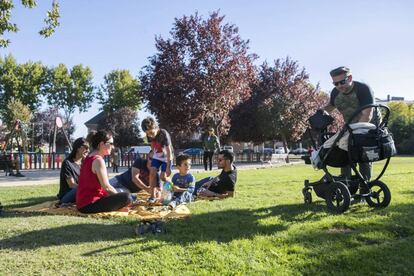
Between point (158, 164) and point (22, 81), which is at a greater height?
point (22, 81)

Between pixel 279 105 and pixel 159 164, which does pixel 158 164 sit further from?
pixel 279 105

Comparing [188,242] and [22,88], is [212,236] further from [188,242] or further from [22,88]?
[22,88]

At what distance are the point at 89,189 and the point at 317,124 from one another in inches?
137

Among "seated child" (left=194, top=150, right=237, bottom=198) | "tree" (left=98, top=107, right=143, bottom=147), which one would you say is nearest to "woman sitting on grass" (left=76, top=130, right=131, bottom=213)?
"seated child" (left=194, top=150, right=237, bottom=198)

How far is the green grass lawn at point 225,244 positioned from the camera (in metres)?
3.45

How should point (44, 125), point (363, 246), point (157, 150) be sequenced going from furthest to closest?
point (44, 125)
point (157, 150)
point (363, 246)

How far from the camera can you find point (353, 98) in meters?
6.22

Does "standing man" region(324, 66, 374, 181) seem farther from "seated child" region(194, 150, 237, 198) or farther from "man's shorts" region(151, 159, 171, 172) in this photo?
"man's shorts" region(151, 159, 171, 172)

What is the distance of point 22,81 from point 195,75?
46.9 meters

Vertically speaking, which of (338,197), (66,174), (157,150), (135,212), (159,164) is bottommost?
(135,212)

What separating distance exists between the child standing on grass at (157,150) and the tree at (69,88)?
5891cm

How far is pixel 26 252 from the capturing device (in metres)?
3.96

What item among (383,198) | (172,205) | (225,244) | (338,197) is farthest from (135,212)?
(383,198)

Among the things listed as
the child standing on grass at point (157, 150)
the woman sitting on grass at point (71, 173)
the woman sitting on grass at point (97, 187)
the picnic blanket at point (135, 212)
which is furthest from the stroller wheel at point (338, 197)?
the woman sitting on grass at point (71, 173)
